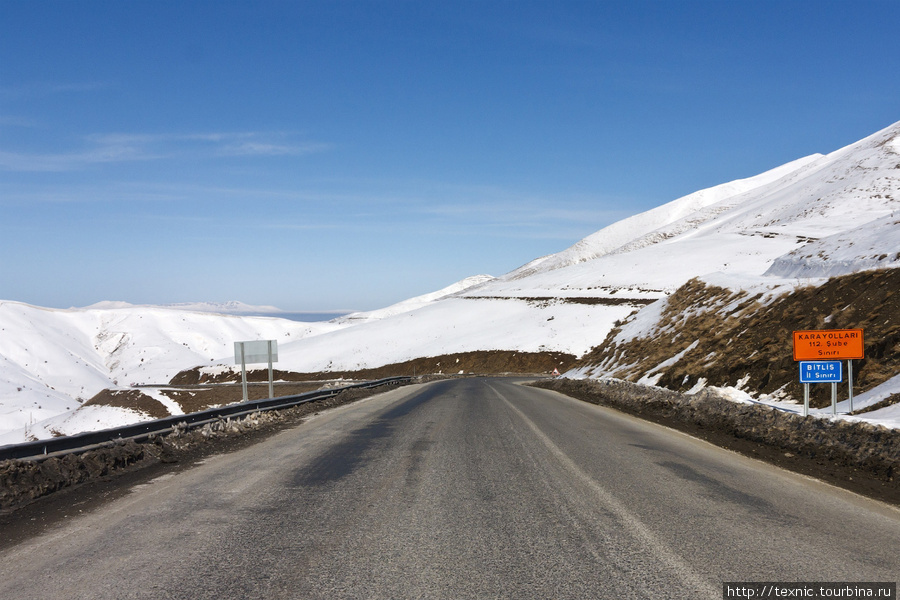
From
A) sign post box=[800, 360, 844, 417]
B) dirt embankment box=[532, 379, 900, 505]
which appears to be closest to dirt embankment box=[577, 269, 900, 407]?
dirt embankment box=[532, 379, 900, 505]

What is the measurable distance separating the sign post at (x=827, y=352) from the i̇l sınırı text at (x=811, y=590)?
735 centimetres

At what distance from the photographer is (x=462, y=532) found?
6.13 meters

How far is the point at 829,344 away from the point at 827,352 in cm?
15

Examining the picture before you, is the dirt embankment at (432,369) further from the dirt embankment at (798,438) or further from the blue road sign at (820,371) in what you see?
the blue road sign at (820,371)

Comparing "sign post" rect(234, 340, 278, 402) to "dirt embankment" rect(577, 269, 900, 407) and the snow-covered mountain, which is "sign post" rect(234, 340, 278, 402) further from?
the snow-covered mountain

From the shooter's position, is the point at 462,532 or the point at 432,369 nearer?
the point at 462,532

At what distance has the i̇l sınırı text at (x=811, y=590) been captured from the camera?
4.57m

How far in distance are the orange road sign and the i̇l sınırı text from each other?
749 centimetres

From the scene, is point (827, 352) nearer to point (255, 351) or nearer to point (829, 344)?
point (829, 344)

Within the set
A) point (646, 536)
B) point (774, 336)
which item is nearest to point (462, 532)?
point (646, 536)

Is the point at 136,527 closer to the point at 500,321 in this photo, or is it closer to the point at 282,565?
the point at 282,565

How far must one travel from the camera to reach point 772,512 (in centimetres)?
688

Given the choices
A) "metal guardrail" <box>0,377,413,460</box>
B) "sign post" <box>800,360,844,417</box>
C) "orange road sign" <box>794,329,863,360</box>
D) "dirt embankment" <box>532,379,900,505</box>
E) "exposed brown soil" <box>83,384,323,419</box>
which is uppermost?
"orange road sign" <box>794,329,863,360</box>

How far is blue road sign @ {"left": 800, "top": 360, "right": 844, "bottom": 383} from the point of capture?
1132 centimetres
